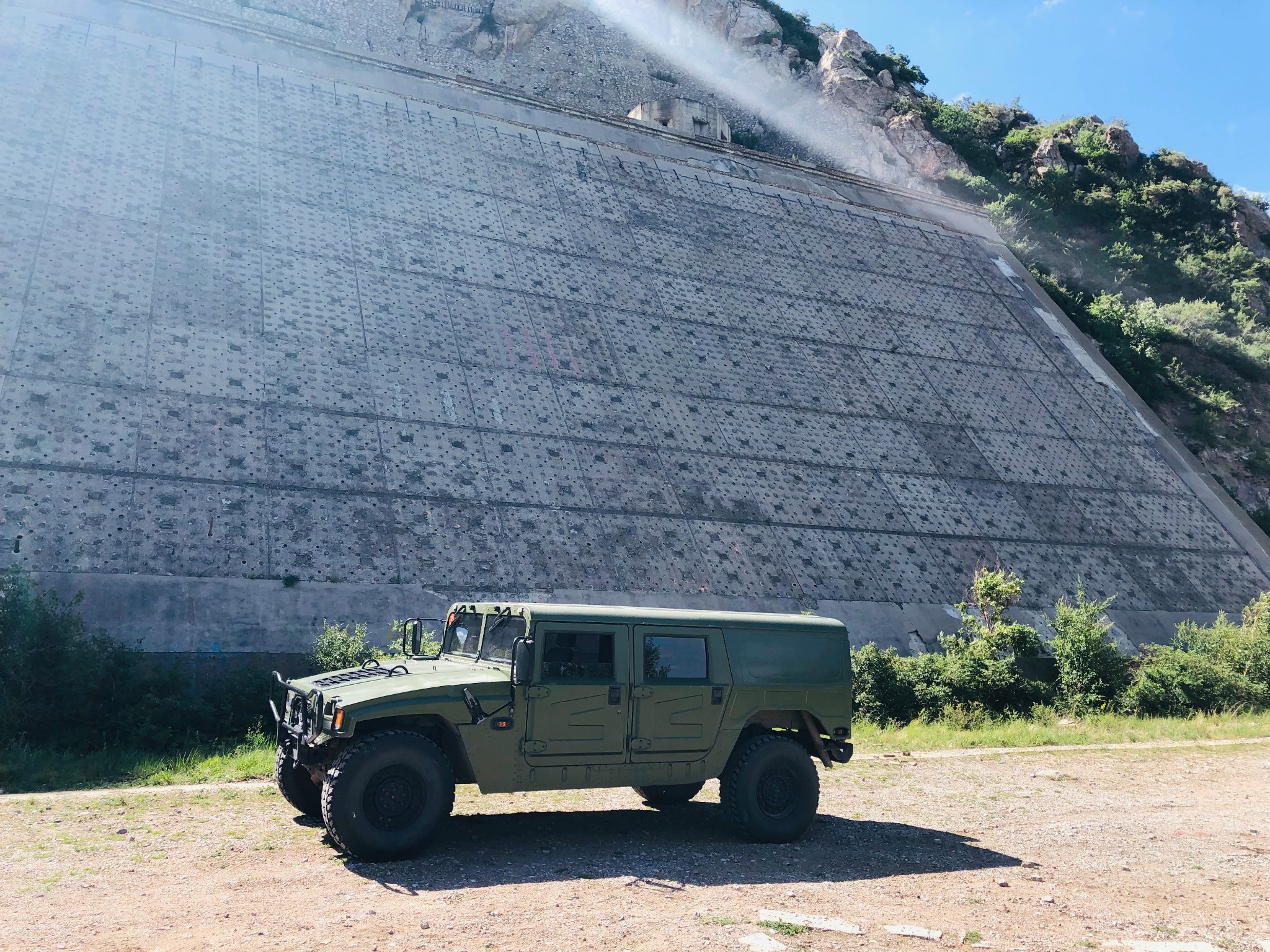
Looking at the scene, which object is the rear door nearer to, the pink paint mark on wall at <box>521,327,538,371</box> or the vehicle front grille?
the vehicle front grille

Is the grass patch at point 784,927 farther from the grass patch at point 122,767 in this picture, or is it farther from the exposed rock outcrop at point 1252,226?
the exposed rock outcrop at point 1252,226

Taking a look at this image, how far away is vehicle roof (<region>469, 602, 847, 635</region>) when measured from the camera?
7113 mm

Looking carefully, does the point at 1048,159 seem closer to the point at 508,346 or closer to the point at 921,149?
the point at 921,149

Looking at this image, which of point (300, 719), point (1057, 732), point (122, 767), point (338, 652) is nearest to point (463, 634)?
point (300, 719)

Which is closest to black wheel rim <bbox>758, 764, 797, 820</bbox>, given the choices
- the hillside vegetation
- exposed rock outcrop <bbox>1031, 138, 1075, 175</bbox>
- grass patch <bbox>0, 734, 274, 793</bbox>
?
grass patch <bbox>0, 734, 274, 793</bbox>

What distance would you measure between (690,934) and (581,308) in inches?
707

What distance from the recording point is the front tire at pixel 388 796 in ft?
20.1

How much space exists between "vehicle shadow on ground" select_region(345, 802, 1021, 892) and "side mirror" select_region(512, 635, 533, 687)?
49.4 inches

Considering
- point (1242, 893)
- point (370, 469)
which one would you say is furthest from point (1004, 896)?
point (370, 469)

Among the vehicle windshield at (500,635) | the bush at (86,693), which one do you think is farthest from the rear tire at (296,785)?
the bush at (86,693)

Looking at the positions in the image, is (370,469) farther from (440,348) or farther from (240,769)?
(240,769)

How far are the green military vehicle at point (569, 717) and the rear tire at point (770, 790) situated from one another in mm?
14

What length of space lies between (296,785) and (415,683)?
153 cm

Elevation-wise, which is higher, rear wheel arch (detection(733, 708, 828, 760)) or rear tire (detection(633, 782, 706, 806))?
rear wheel arch (detection(733, 708, 828, 760))
